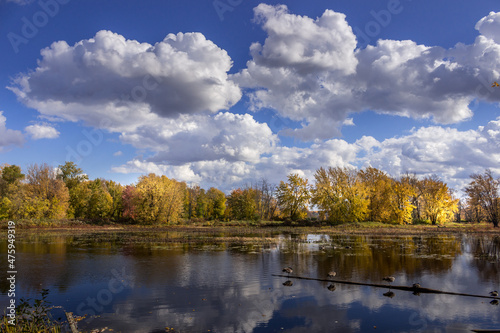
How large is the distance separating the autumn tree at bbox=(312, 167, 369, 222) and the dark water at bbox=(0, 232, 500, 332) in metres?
46.7

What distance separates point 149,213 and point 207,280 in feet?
205

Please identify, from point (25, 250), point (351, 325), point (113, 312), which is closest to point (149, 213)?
point (25, 250)

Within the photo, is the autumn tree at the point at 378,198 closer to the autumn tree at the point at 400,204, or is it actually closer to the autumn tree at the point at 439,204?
the autumn tree at the point at 400,204

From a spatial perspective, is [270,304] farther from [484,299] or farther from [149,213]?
[149,213]

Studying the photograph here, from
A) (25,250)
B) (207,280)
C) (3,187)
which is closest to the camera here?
(207,280)

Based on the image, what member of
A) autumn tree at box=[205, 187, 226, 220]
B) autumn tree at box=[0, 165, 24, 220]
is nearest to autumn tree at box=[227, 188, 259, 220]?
autumn tree at box=[205, 187, 226, 220]

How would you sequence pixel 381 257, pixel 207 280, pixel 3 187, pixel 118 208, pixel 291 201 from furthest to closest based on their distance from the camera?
pixel 118 208 < pixel 291 201 < pixel 3 187 < pixel 381 257 < pixel 207 280

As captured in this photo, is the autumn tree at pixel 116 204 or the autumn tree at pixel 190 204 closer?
the autumn tree at pixel 116 204

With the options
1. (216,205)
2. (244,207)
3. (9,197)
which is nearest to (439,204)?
(244,207)

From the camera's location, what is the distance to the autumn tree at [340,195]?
75188 millimetres

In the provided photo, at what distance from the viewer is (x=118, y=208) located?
9562cm

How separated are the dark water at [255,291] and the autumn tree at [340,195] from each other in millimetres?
46725

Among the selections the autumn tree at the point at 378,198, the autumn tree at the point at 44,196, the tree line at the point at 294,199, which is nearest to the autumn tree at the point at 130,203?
the tree line at the point at 294,199

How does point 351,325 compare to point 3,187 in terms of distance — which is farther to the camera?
point 3,187
